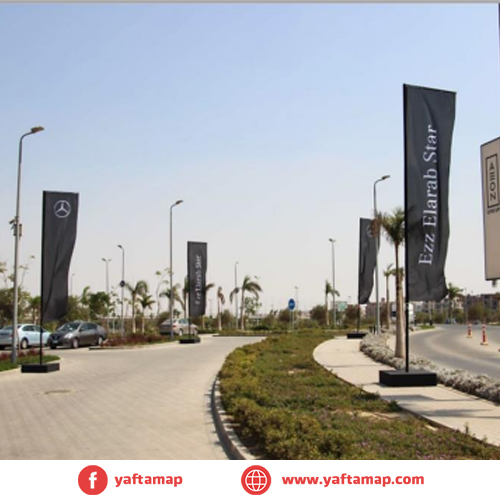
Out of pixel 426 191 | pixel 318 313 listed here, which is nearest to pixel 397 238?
pixel 426 191

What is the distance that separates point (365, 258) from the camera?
32906 millimetres

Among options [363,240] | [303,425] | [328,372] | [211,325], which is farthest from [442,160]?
[211,325]

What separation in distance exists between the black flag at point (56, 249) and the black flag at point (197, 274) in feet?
52.3

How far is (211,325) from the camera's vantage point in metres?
81.1

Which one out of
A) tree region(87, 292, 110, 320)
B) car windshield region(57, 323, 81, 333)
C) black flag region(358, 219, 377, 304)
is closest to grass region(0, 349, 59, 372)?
car windshield region(57, 323, 81, 333)

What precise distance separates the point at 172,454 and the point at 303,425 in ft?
5.68

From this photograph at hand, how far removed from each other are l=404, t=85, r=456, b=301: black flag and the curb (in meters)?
5.03

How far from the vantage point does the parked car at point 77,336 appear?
109 feet

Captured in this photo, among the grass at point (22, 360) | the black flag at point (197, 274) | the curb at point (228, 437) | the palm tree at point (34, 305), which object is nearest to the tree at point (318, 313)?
the palm tree at point (34, 305)

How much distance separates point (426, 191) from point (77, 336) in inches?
978

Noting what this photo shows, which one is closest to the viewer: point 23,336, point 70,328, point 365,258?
point 365,258

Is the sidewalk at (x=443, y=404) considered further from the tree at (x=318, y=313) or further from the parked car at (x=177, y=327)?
the tree at (x=318, y=313)
